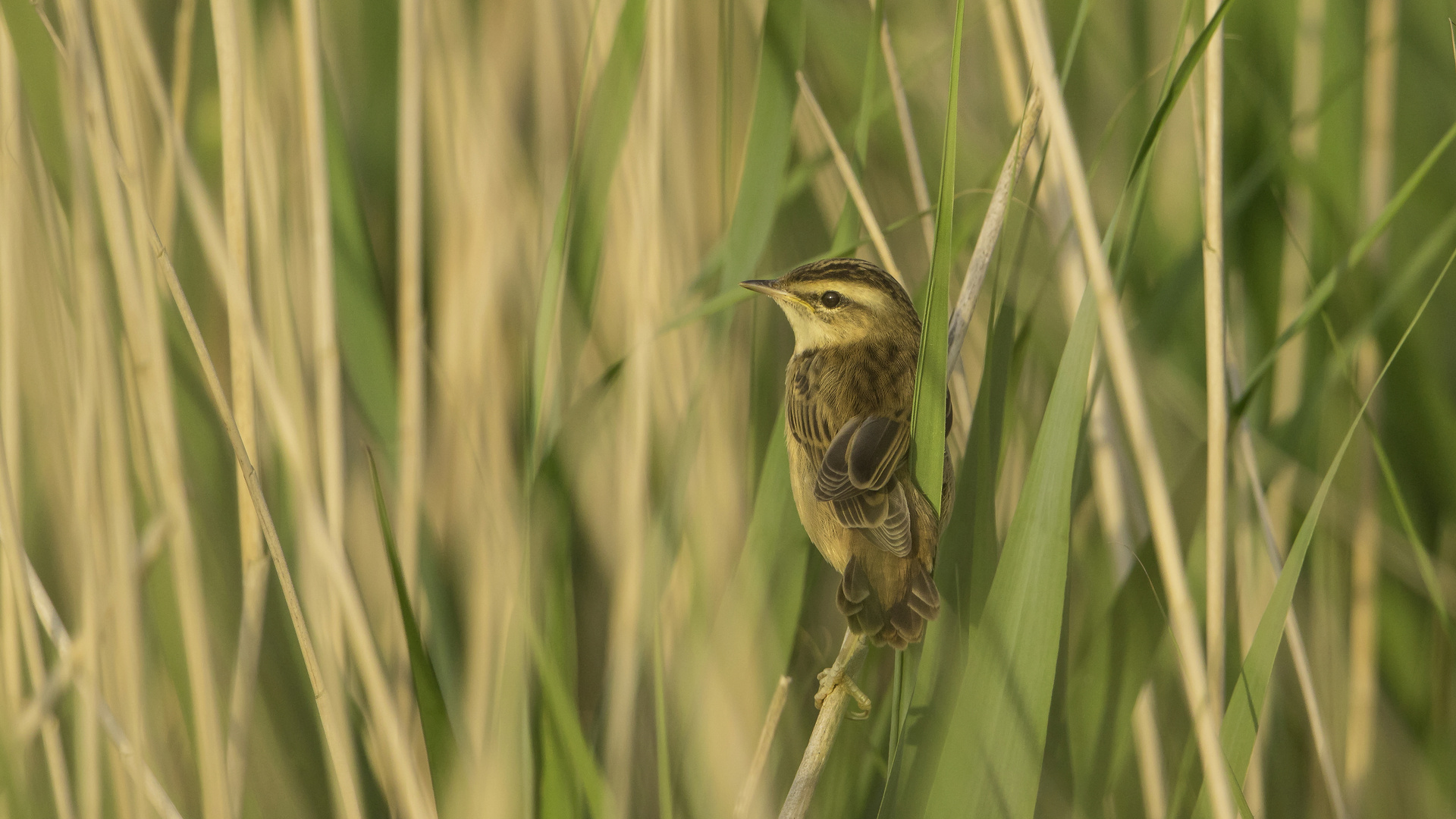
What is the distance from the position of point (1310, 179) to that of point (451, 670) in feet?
6.37

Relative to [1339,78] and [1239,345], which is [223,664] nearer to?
[1239,345]

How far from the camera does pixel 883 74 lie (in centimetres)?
215

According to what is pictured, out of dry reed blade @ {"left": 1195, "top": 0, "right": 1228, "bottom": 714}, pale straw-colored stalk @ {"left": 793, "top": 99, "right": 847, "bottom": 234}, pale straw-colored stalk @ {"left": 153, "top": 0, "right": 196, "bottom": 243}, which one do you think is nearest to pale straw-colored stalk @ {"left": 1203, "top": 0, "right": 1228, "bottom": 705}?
dry reed blade @ {"left": 1195, "top": 0, "right": 1228, "bottom": 714}

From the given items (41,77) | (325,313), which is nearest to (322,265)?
Result: (325,313)

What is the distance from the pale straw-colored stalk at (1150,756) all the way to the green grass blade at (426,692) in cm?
111

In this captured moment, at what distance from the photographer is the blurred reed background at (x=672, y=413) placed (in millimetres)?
1511

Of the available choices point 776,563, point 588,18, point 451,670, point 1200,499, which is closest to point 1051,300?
point 1200,499

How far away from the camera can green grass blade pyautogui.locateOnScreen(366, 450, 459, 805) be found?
137 centimetres

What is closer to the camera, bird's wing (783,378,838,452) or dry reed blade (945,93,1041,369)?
dry reed blade (945,93,1041,369)

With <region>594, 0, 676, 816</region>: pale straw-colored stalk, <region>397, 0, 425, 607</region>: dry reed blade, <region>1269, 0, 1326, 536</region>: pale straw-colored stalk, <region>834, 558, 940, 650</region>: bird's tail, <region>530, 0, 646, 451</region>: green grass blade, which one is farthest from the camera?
<region>1269, 0, 1326, 536</region>: pale straw-colored stalk

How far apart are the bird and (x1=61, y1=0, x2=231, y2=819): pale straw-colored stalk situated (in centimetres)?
98

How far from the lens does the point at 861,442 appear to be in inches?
55.3

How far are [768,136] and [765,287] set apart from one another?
0.25 meters

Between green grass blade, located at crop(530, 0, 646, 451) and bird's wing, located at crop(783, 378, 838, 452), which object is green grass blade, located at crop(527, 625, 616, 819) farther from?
bird's wing, located at crop(783, 378, 838, 452)
